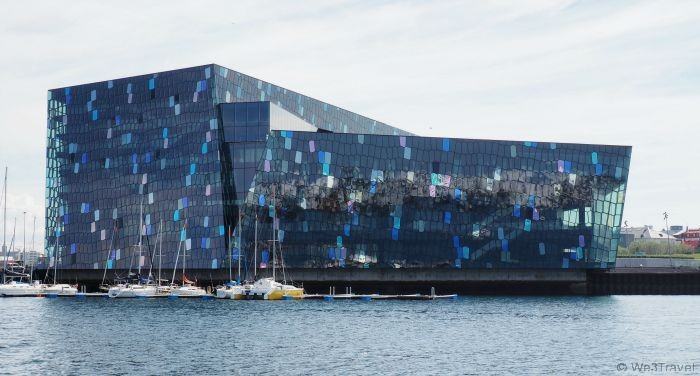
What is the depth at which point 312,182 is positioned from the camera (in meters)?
123

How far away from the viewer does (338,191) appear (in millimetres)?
123500

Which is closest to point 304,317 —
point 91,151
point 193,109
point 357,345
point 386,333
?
point 386,333

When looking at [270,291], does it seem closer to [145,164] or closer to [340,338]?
[145,164]

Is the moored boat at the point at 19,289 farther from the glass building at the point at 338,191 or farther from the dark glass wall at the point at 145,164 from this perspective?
the glass building at the point at 338,191

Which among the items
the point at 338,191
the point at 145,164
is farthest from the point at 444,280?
the point at 145,164

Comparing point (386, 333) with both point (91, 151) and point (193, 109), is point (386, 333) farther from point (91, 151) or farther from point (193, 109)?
point (91, 151)

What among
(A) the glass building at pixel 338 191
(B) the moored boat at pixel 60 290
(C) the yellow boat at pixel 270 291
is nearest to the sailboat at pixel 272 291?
(C) the yellow boat at pixel 270 291

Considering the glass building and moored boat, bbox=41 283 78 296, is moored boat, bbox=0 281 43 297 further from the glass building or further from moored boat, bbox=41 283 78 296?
the glass building

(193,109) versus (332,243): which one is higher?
(193,109)

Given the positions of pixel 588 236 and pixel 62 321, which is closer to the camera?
pixel 62 321

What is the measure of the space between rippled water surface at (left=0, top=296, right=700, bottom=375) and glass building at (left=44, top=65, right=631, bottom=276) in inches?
699

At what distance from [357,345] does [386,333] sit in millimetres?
8391

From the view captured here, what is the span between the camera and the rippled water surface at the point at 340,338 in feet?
184

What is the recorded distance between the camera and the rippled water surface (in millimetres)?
55969
